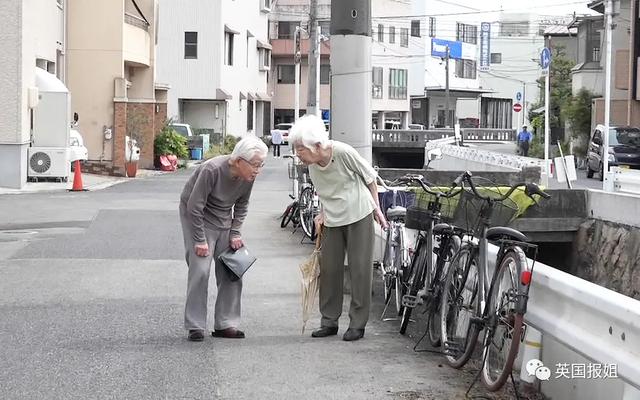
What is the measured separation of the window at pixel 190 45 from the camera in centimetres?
5338

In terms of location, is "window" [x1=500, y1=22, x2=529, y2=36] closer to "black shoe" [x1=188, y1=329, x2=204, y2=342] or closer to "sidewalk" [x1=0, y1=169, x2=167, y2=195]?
"sidewalk" [x1=0, y1=169, x2=167, y2=195]

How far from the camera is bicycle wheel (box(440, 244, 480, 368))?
6.81 m

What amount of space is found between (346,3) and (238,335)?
4.76 m

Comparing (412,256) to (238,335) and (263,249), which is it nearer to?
(238,335)

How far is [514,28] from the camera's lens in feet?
329

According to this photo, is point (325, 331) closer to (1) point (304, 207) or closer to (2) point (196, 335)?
(2) point (196, 335)

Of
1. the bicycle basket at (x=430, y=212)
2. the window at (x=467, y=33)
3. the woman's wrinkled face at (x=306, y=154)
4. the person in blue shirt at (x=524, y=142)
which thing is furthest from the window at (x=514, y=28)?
the woman's wrinkled face at (x=306, y=154)

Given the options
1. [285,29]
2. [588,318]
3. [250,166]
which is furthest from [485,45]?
[588,318]

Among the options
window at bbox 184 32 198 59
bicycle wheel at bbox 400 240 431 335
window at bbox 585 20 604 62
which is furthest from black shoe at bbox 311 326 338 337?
window at bbox 184 32 198 59

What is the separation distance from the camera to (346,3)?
11117mm

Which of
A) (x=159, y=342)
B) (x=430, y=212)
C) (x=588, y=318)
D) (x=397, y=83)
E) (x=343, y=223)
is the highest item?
(x=397, y=83)

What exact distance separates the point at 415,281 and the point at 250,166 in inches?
73.8

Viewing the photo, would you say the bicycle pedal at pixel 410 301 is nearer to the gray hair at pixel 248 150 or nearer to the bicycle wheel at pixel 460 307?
the bicycle wheel at pixel 460 307

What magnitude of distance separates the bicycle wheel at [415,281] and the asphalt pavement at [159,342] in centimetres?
19
